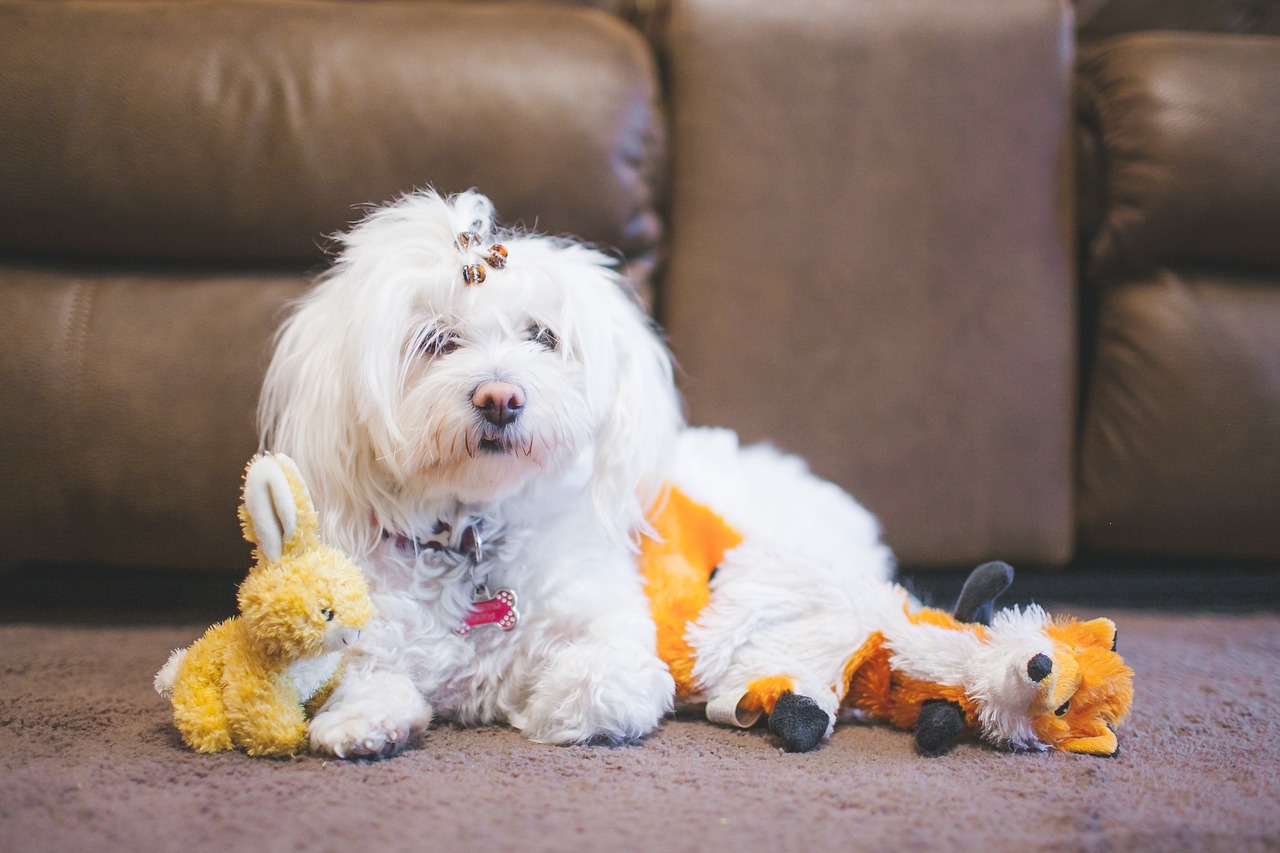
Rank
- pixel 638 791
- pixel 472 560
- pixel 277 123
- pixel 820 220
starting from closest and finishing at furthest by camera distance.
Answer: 1. pixel 638 791
2. pixel 472 560
3. pixel 277 123
4. pixel 820 220

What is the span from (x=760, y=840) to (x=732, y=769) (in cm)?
15

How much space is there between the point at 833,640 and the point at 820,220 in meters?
0.66

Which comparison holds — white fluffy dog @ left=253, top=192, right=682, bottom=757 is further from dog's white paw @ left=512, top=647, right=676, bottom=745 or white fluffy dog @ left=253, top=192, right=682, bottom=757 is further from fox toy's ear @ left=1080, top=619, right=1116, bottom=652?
fox toy's ear @ left=1080, top=619, right=1116, bottom=652

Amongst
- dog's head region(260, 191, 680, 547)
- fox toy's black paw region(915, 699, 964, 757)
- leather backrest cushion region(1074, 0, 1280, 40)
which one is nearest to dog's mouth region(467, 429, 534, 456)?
dog's head region(260, 191, 680, 547)

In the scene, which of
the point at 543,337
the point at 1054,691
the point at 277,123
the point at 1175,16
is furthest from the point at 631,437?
the point at 1175,16

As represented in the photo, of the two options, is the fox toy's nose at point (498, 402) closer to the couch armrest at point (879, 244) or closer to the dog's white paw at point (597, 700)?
the dog's white paw at point (597, 700)

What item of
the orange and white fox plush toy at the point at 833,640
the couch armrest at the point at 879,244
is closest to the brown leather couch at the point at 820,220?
the couch armrest at the point at 879,244

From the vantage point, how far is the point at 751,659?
2.94 feet

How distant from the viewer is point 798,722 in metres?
0.81

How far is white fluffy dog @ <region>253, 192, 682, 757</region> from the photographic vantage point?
0.84 m

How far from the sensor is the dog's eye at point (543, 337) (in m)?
0.94

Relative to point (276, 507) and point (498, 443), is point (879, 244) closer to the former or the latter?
point (498, 443)

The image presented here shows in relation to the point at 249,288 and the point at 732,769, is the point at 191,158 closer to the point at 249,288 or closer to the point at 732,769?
the point at 249,288

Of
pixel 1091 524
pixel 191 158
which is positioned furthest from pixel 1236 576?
pixel 191 158
